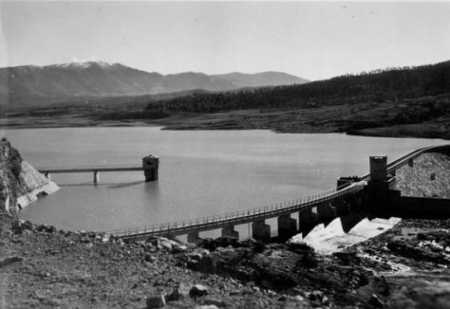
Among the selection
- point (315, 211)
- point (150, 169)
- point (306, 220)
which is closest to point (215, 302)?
point (306, 220)

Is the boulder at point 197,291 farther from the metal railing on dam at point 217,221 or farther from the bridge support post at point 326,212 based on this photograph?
the bridge support post at point 326,212

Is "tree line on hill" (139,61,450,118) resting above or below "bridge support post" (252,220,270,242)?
above

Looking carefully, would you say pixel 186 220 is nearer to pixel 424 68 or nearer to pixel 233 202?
pixel 233 202

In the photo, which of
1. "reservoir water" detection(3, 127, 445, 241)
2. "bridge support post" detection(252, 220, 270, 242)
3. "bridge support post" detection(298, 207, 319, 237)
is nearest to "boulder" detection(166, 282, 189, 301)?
"bridge support post" detection(252, 220, 270, 242)

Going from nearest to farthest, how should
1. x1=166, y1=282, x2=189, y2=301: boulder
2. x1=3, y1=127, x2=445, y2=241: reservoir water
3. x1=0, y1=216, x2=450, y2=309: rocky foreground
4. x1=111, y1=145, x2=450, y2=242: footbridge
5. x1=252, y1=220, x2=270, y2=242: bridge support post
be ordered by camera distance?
x1=166, y1=282, x2=189, y2=301: boulder < x1=0, y1=216, x2=450, y2=309: rocky foreground < x1=111, y1=145, x2=450, y2=242: footbridge < x1=252, y1=220, x2=270, y2=242: bridge support post < x1=3, y1=127, x2=445, y2=241: reservoir water

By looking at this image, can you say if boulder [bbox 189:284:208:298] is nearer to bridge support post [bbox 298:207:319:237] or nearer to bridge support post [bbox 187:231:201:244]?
bridge support post [bbox 187:231:201:244]

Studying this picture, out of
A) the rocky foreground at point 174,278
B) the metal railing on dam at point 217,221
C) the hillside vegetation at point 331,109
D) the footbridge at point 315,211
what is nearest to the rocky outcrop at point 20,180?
the metal railing on dam at point 217,221

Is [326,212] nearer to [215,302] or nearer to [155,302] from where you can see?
[215,302]
